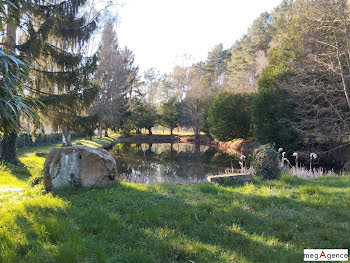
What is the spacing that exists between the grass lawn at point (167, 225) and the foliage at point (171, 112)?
33616mm

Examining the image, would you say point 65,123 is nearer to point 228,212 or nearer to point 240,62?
point 228,212

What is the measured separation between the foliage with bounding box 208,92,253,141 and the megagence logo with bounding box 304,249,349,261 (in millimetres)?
23213

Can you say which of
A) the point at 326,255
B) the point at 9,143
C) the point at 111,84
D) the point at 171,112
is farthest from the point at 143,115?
→ the point at 326,255

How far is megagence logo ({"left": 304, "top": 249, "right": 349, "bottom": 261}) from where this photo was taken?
2749mm

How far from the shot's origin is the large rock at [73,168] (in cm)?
526

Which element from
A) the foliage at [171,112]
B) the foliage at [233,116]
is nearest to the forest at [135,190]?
the foliage at [233,116]

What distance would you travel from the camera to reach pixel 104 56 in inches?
1158

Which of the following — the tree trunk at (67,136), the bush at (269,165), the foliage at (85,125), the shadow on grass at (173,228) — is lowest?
the shadow on grass at (173,228)

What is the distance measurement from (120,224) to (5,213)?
1822mm

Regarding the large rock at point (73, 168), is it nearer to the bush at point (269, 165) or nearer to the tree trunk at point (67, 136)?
the bush at point (269, 165)

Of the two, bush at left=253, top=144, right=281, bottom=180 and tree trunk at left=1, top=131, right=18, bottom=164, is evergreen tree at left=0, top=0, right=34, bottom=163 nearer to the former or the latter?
bush at left=253, top=144, right=281, bottom=180

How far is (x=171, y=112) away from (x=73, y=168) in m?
33.6

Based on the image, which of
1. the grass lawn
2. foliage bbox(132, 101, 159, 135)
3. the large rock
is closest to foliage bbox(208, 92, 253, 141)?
foliage bbox(132, 101, 159, 135)

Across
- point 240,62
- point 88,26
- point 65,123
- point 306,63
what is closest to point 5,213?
point 65,123
